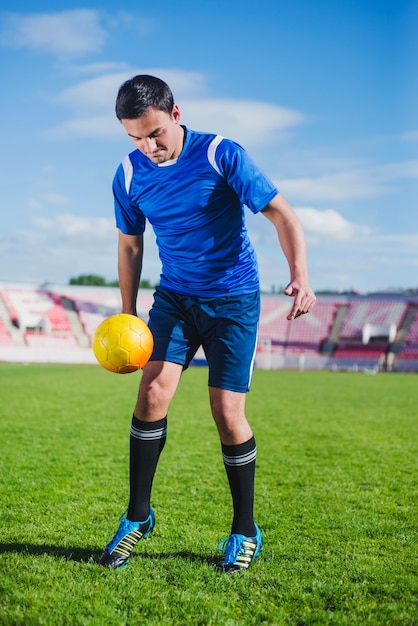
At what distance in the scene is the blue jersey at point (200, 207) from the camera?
361cm

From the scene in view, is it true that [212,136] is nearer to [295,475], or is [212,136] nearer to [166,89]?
[166,89]

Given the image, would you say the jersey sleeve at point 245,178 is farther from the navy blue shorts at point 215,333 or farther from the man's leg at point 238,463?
the man's leg at point 238,463

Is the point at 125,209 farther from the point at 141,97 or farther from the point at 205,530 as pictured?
the point at 205,530

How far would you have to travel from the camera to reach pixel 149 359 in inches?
154

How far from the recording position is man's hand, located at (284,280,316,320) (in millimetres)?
3344

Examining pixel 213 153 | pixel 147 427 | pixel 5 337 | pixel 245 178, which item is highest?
pixel 213 153

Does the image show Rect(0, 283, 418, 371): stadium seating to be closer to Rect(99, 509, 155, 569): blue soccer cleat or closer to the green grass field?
the green grass field

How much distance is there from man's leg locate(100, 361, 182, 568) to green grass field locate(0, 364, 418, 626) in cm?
21

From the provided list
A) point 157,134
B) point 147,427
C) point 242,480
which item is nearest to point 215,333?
point 147,427

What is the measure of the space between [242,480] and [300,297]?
4.13 ft

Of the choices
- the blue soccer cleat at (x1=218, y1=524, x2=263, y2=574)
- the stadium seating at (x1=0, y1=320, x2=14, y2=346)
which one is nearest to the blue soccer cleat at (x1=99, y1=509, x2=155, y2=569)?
the blue soccer cleat at (x1=218, y1=524, x2=263, y2=574)

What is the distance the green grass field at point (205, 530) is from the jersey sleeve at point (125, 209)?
206 cm

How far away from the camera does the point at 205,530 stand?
14.8ft

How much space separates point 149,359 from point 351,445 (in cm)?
577
